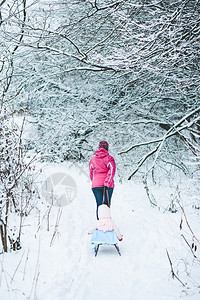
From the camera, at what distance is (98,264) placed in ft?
10.1

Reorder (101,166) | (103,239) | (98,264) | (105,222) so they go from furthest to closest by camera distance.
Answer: (101,166) < (105,222) < (103,239) < (98,264)

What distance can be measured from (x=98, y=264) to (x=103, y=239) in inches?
14.5

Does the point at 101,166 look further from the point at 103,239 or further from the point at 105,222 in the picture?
the point at 103,239

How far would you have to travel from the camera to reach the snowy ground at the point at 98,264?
235 centimetres

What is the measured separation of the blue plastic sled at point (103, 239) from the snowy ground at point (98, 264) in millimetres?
157

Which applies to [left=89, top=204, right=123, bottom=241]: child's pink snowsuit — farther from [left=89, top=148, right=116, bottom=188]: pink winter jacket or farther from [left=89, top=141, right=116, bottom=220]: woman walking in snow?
[left=89, top=148, right=116, bottom=188]: pink winter jacket

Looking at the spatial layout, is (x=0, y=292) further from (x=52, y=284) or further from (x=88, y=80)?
(x=88, y=80)

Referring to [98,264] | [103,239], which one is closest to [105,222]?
[103,239]

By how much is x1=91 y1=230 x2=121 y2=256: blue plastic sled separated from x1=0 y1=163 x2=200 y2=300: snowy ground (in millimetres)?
157

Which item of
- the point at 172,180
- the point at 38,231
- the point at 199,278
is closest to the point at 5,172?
the point at 38,231

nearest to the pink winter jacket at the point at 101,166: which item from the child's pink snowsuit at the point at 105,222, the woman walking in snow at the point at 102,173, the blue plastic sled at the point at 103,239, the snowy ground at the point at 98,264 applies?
the woman walking in snow at the point at 102,173

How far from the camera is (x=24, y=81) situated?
6332mm

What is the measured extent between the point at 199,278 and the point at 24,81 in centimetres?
588

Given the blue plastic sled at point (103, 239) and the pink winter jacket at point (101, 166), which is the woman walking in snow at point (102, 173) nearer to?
the pink winter jacket at point (101, 166)
